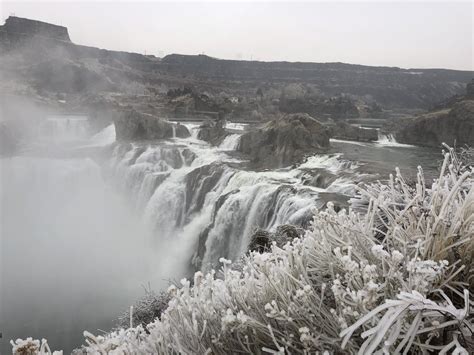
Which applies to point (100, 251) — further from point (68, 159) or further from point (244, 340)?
point (244, 340)

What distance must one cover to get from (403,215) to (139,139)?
27.6 m

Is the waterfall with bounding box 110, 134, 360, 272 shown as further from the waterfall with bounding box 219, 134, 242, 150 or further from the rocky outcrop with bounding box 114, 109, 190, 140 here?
the rocky outcrop with bounding box 114, 109, 190, 140

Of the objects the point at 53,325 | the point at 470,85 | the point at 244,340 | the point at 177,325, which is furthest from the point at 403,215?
the point at 470,85

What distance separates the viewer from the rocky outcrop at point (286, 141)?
1820 centimetres

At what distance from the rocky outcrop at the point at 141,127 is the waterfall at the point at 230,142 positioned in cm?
596

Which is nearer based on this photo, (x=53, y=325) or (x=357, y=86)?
(x=53, y=325)

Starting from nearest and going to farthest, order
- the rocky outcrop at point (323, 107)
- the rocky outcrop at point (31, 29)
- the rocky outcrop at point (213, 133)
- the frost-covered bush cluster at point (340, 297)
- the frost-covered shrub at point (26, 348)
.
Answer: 1. the frost-covered bush cluster at point (340, 297)
2. the frost-covered shrub at point (26, 348)
3. the rocky outcrop at point (213, 133)
4. the rocky outcrop at point (323, 107)
5. the rocky outcrop at point (31, 29)

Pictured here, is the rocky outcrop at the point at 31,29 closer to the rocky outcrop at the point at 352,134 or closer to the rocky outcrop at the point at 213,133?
the rocky outcrop at the point at 213,133

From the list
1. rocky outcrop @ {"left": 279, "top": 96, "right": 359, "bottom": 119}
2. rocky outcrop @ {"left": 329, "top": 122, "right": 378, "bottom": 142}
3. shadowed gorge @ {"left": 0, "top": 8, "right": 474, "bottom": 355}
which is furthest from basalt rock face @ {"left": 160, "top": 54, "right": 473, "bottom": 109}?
rocky outcrop @ {"left": 329, "top": 122, "right": 378, "bottom": 142}

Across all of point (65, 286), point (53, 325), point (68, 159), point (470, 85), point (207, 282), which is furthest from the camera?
point (470, 85)

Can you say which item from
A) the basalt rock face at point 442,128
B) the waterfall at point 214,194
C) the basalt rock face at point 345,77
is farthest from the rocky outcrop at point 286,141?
the basalt rock face at point 345,77

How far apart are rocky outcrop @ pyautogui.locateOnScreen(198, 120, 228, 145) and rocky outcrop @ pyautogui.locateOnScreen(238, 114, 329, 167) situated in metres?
4.22

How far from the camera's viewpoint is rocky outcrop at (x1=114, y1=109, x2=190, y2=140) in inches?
1131

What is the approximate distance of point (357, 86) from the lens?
79688 millimetres
